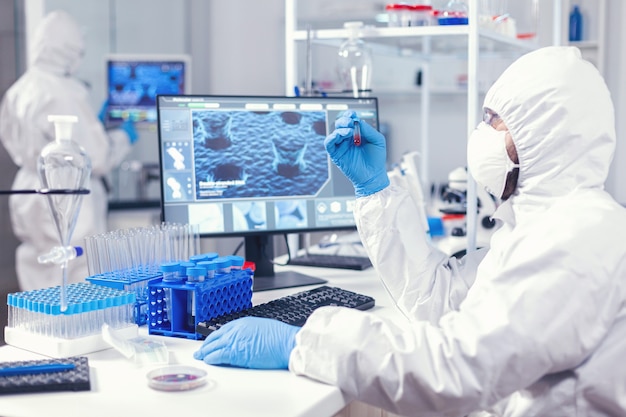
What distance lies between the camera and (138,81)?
14.4 ft

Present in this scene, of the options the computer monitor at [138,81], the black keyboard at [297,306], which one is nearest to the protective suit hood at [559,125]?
the black keyboard at [297,306]

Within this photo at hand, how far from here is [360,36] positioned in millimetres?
2008

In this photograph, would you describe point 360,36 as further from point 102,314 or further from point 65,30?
point 65,30

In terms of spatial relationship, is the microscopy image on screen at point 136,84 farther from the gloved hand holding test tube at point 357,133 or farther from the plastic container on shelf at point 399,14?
the gloved hand holding test tube at point 357,133

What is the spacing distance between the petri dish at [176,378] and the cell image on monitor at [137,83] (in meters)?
3.42

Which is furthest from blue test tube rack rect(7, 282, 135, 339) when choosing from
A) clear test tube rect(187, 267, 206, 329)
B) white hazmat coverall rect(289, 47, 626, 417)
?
white hazmat coverall rect(289, 47, 626, 417)

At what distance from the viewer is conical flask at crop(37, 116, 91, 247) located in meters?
1.25

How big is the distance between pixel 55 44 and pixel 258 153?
8.08 feet

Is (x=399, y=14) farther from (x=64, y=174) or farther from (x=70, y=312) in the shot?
(x=70, y=312)

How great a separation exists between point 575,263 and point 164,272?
0.68 meters

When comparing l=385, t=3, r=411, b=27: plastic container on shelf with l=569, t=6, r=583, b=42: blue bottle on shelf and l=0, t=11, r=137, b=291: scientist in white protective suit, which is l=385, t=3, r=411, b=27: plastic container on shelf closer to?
l=0, t=11, r=137, b=291: scientist in white protective suit

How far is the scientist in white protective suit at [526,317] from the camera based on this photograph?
3.40 ft

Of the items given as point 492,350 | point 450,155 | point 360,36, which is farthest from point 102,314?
point 450,155

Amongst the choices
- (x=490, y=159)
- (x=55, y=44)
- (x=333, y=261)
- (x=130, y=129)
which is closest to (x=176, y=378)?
(x=490, y=159)
